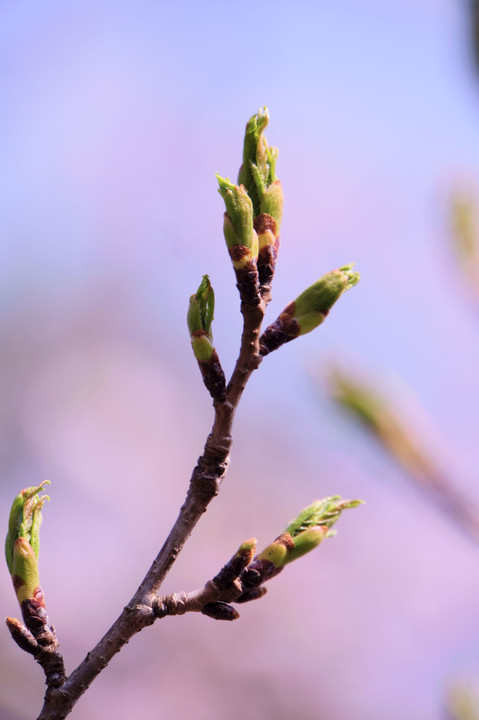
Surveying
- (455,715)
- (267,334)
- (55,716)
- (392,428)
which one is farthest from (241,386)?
(392,428)

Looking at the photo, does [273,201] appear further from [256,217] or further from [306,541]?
[306,541]

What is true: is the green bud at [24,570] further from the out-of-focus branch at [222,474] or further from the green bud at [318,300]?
the green bud at [318,300]

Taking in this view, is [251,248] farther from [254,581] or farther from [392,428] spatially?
[392,428]

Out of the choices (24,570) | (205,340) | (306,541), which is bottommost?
(24,570)

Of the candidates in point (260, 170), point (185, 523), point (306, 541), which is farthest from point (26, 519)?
point (260, 170)

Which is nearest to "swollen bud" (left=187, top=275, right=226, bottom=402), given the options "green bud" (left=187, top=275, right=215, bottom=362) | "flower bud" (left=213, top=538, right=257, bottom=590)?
"green bud" (left=187, top=275, right=215, bottom=362)

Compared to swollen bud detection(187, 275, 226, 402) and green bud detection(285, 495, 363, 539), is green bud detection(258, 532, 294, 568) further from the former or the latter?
swollen bud detection(187, 275, 226, 402)
